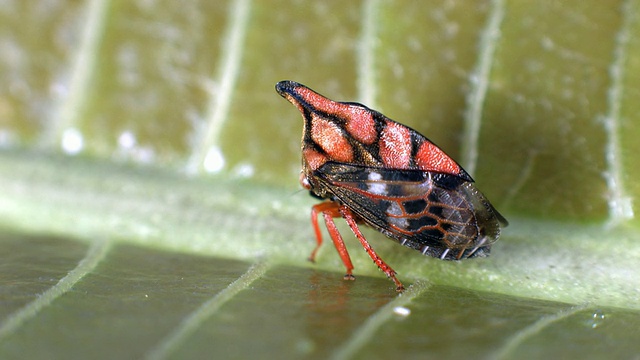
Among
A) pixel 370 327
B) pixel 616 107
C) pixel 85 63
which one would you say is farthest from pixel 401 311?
pixel 85 63

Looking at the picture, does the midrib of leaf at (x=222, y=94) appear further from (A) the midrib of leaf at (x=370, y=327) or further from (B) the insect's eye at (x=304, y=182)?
(A) the midrib of leaf at (x=370, y=327)

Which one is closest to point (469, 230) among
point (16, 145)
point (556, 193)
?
point (556, 193)

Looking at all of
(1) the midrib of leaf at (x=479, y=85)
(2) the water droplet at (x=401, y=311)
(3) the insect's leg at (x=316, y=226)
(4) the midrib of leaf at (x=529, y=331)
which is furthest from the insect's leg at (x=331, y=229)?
(4) the midrib of leaf at (x=529, y=331)

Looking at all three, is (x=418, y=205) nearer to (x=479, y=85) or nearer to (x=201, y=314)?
(x=479, y=85)

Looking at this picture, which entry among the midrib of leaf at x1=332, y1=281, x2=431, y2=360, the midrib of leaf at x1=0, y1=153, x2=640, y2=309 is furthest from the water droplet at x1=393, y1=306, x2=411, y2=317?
the midrib of leaf at x1=0, y1=153, x2=640, y2=309

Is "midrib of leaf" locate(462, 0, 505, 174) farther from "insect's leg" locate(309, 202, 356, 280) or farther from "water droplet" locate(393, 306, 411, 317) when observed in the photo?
"water droplet" locate(393, 306, 411, 317)

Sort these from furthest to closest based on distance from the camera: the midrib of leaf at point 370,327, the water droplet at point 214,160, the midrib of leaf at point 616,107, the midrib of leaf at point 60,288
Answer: the water droplet at point 214,160
the midrib of leaf at point 616,107
the midrib of leaf at point 60,288
the midrib of leaf at point 370,327

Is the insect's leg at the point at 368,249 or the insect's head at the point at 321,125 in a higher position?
the insect's head at the point at 321,125
